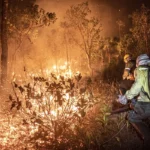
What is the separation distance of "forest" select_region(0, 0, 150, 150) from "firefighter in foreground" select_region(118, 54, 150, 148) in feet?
2.16

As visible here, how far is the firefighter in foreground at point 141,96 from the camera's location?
231 inches

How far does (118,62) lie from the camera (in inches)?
862

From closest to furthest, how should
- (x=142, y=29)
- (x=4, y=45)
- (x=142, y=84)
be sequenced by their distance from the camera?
(x=142, y=84), (x=4, y=45), (x=142, y=29)

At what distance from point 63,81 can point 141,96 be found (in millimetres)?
1696

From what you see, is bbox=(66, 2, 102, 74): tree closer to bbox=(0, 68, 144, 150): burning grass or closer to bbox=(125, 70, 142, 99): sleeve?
bbox=(0, 68, 144, 150): burning grass

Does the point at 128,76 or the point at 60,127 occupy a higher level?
the point at 128,76

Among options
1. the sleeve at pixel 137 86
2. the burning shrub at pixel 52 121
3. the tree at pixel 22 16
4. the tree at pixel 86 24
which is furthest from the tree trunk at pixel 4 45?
the sleeve at pixel 137 86

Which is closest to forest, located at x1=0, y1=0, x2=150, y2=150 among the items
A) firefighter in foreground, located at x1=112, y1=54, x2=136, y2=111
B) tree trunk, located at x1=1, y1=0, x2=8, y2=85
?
tree trunk, located at x1=1, y1=0, x2=8, y2=85

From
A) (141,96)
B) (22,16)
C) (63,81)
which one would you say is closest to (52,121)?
(63,81)

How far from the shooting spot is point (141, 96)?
600 cm

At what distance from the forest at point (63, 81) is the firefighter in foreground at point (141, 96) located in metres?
0.66

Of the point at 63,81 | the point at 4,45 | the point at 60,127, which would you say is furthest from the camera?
the point at 4,45

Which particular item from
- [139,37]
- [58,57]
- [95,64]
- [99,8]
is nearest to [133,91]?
[139,37]

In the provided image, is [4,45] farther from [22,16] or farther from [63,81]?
[63,81]
